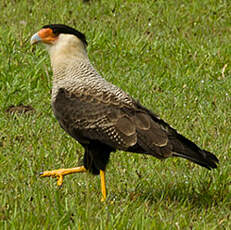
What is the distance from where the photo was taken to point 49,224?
419 centimetres

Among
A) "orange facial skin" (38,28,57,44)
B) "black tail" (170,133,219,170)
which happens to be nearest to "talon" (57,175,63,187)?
"black tail" (170,133,219,170)

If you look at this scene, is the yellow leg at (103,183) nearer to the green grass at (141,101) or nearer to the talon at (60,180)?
the green grass at (141,101)

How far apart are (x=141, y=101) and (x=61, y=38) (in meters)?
2.18

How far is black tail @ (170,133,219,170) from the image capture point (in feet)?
16.1

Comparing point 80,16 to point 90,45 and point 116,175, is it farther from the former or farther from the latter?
point 116,175

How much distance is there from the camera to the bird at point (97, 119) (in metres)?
4.94

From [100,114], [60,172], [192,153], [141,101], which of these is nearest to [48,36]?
[100,114]

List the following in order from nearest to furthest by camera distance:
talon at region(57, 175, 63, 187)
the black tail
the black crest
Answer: the black tail → talon at region(57, 175, 63, 187) → the black crest

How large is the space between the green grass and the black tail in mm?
337

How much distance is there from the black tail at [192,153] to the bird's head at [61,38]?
1156 mm

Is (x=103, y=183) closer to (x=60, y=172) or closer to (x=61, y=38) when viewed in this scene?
(x=60, y=172)

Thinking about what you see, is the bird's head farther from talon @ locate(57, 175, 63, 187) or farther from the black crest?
talon @ locate(57, 175, 63, 187)

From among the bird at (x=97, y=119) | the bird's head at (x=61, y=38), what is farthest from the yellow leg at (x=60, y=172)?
the bird's head at (x=61, y=38)

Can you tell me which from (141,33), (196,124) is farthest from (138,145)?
(141,33)
